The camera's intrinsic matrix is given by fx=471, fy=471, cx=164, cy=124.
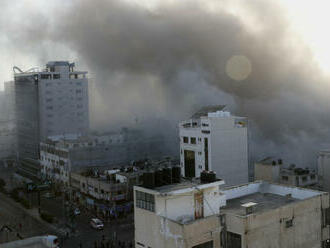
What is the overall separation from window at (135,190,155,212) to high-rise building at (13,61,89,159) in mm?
27320

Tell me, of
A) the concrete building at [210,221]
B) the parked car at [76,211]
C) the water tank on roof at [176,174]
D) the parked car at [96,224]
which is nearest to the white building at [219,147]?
the parked car at [96,224]

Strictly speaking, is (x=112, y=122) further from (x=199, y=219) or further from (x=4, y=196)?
(x=199, y=219)

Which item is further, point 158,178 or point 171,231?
point 158,178

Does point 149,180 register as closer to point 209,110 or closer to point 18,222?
point 18,222

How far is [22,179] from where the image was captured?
3331 cm

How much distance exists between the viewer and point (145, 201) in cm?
928

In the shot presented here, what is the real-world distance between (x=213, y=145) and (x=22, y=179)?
1704cm

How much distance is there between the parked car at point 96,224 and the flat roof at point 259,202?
9977 millimetres

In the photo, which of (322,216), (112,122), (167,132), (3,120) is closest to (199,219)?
(322,216)

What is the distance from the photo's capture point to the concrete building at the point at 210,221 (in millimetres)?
8875

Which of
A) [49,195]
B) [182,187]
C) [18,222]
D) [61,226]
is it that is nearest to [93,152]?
[49,195]

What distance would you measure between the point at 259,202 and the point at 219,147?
10.7 meters

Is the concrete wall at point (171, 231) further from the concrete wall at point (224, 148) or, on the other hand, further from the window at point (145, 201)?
the concrete wall at point (224, 148)

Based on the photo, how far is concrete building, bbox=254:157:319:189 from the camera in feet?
67.6
